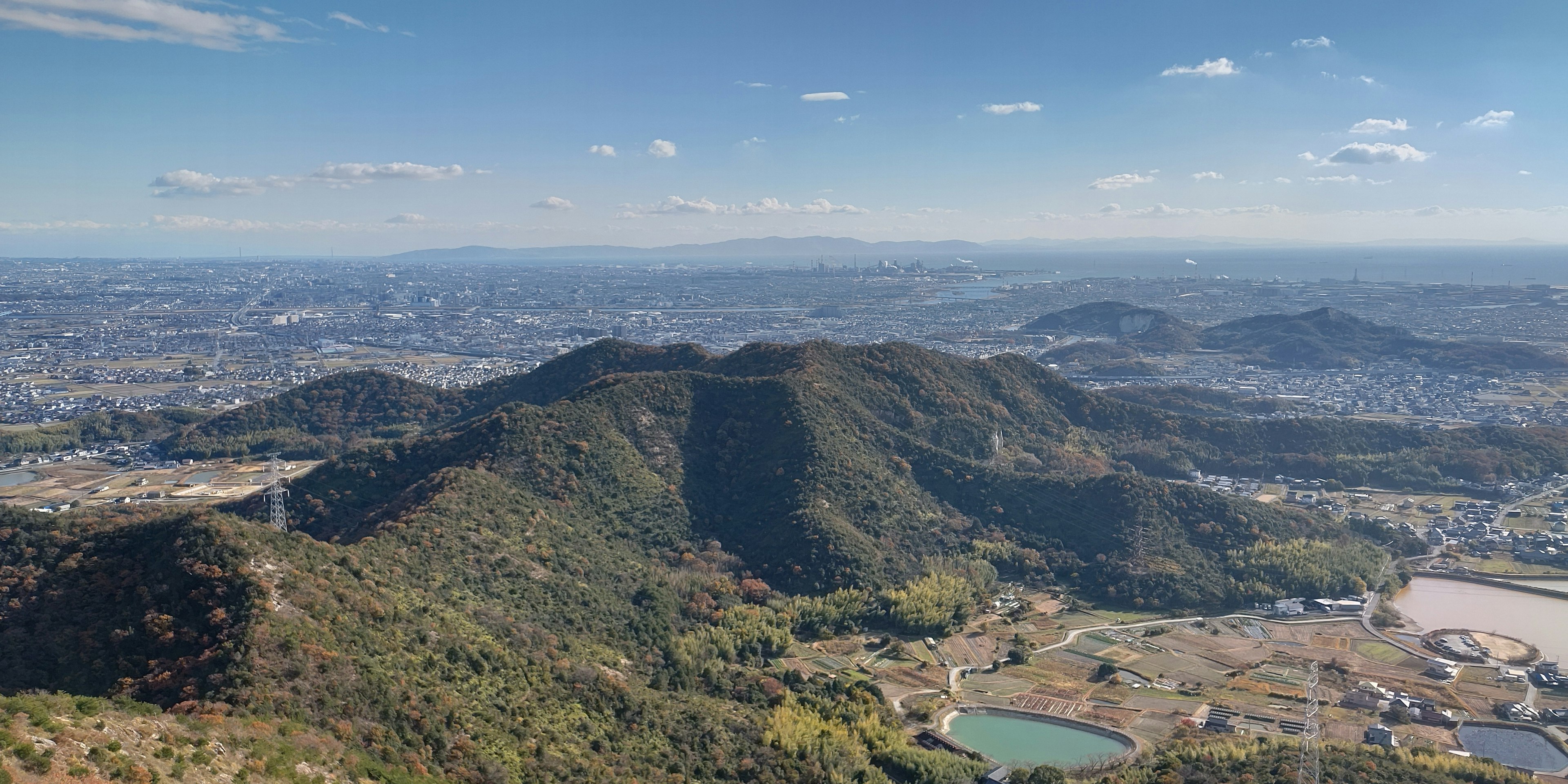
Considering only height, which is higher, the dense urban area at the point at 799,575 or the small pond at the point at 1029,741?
the dense urban area at the point at 799,575

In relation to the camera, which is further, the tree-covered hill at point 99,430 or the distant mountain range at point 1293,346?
the distant mountain range at point 1293,346

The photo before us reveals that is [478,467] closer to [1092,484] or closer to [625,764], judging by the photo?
[625,764]

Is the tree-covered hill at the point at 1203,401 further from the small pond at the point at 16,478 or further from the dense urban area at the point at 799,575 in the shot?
the small pond at the point at 16,478

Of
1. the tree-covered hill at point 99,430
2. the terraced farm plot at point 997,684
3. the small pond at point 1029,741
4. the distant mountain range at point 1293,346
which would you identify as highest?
the distant mountain range at point 1293,346

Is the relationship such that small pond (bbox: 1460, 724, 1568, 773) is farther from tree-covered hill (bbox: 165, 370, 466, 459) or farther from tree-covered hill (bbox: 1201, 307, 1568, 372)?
tree-covered hill (bbox: 1201, 307, 1568, 372)

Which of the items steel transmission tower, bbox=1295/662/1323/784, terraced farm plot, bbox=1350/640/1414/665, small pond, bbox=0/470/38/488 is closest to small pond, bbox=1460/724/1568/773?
terraced farm plot, bbox=1350/640/1414/665

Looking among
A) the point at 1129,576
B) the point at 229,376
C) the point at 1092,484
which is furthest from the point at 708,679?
the point at 229,376

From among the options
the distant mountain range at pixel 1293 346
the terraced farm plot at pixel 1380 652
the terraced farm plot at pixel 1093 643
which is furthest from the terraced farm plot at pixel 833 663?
the distant mountain range at pixel 1293 346
